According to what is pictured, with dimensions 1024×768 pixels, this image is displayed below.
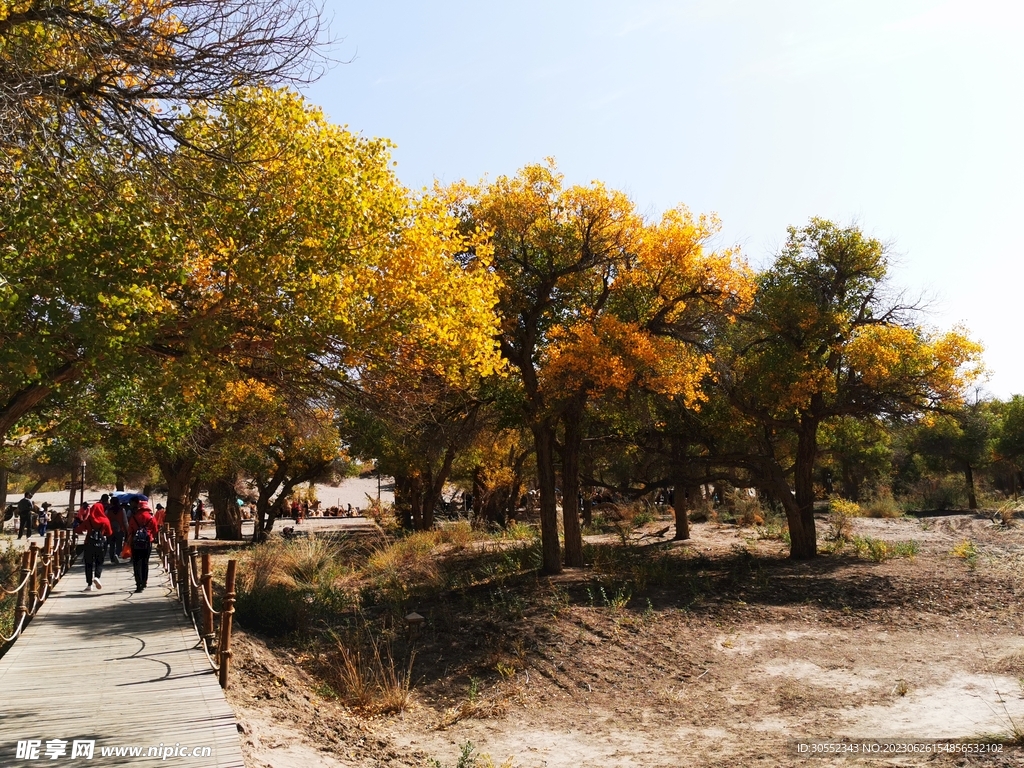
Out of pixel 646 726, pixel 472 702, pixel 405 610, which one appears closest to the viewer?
pixel 646 726

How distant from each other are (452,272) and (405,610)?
747 cm

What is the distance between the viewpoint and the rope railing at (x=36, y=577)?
1094cm

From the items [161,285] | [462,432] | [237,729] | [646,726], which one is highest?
[161,285]

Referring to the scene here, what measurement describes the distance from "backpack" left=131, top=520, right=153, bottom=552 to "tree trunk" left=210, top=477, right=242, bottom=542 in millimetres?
17410

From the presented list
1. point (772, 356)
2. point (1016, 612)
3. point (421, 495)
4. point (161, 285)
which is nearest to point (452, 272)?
point (161, 285)


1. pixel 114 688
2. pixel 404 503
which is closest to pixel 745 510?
pixel 404 503

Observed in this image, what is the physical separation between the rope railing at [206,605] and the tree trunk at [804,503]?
12.9 meters

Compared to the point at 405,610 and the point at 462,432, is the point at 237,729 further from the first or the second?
the point at 462,432

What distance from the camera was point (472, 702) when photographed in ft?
35.1

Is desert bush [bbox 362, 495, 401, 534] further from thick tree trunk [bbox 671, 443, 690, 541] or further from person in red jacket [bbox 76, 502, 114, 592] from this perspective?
person in red jacket [bbox 76, 502, 114, 592]

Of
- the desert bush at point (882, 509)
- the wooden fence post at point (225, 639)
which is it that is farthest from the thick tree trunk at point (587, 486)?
the wooden fence post at point (225, 639)

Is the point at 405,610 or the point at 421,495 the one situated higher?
the point at 421,495

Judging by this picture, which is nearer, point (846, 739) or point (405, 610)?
point (846, 739)

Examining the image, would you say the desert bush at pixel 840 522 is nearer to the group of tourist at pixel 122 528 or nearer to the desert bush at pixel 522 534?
the desert bush at pixel 522 534
